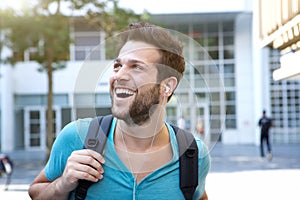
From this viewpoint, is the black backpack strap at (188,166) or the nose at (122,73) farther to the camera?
the black backpack strap at (188,166)

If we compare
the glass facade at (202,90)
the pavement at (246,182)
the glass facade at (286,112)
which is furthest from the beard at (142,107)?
the glass facade at (286,112)

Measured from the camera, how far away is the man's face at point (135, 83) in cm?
149

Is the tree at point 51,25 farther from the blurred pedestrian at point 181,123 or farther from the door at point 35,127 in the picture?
the blurred pedestrian at point 181,123

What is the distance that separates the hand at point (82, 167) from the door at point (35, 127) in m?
28.8

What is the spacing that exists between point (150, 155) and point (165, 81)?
0.27 metres

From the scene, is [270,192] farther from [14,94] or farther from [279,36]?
[14,94]

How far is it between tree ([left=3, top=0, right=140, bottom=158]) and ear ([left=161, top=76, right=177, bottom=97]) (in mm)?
14683

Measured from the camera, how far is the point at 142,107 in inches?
60.2

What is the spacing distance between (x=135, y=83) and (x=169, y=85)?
0.16 meters

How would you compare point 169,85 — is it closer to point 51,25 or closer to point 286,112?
point 51,25

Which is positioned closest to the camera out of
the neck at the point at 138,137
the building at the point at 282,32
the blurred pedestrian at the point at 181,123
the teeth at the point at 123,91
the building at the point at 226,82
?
the teeth at the point at 123,91

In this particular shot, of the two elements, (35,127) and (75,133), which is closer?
(75,133)

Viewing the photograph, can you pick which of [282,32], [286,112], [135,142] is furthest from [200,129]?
[286,112]

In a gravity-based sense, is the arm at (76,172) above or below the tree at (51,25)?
below
